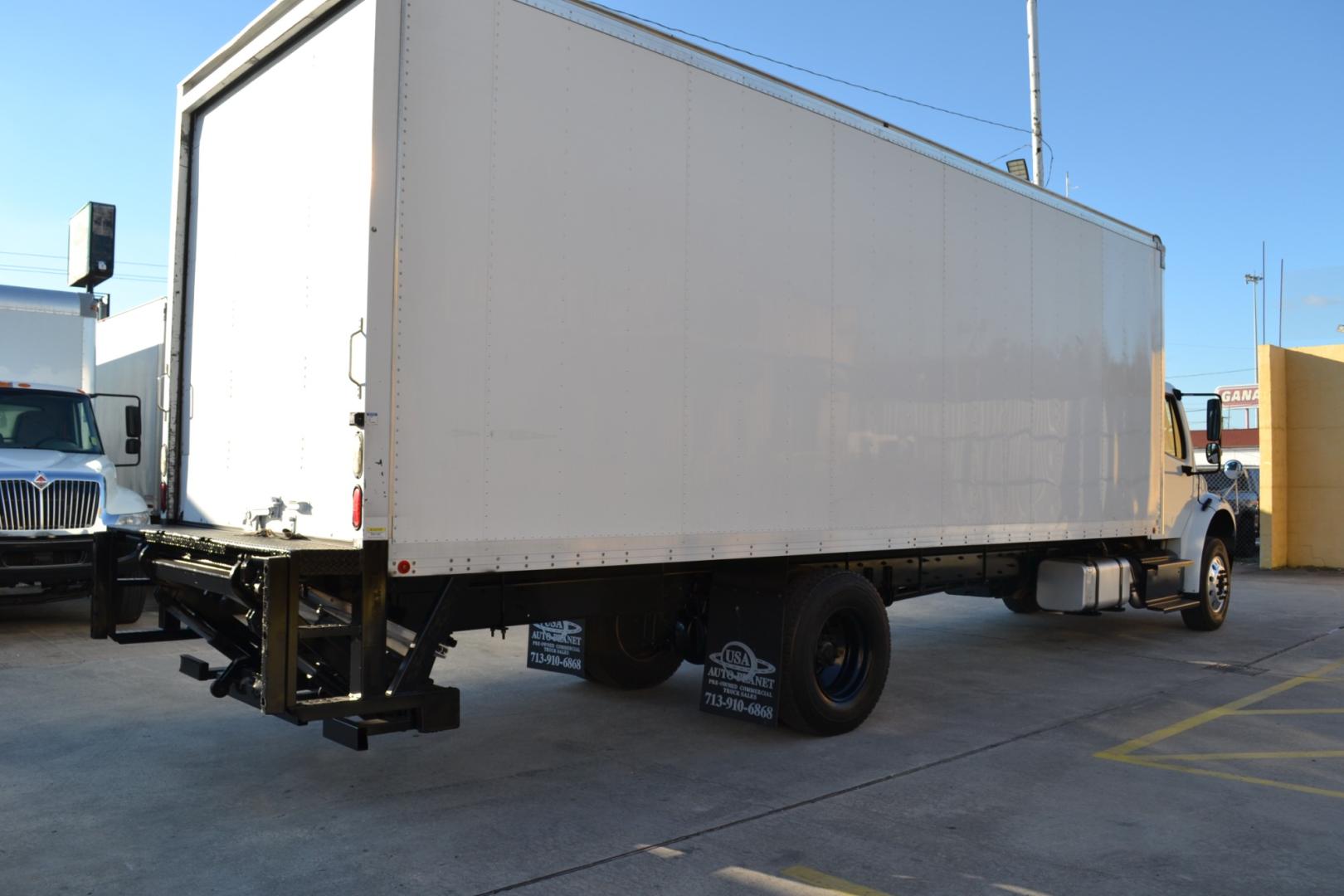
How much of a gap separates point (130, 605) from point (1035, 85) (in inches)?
687

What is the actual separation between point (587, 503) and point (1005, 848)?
8.51 feet

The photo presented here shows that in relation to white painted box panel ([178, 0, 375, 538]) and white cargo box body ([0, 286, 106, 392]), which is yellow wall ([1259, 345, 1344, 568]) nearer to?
white painted box panel ([178, 0, 375, 538])

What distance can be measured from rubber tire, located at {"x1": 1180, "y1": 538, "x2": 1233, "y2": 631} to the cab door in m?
0.60

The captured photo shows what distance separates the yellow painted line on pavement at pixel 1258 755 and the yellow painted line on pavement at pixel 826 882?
300 centimetres

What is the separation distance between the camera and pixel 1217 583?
38.2 feet

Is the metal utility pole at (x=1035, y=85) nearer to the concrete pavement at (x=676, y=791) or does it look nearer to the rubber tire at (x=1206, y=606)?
the rubber tire at (x=1206, y=606)

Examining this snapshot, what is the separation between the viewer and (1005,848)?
4.78m

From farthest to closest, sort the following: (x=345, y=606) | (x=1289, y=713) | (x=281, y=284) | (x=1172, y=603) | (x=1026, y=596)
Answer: (x=1172, y=603) < (x=1026, y=596) < (x=1289, y=713) < (x=281, y=284) < (x=345, y=606)

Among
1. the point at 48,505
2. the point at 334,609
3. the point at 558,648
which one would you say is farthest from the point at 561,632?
the point at 48,505

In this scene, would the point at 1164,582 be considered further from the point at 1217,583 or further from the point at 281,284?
the point at 281,284

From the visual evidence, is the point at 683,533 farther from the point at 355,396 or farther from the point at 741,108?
the point at 741,108

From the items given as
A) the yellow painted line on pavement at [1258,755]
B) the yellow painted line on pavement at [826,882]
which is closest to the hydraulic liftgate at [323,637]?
the yellow painted line on pavement at [826,882]

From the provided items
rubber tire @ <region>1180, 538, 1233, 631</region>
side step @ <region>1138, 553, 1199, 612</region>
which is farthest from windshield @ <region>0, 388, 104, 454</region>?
rubber tire @ <region>1180, 538, 1233, 631</region>

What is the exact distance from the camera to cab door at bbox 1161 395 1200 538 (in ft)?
35.1
